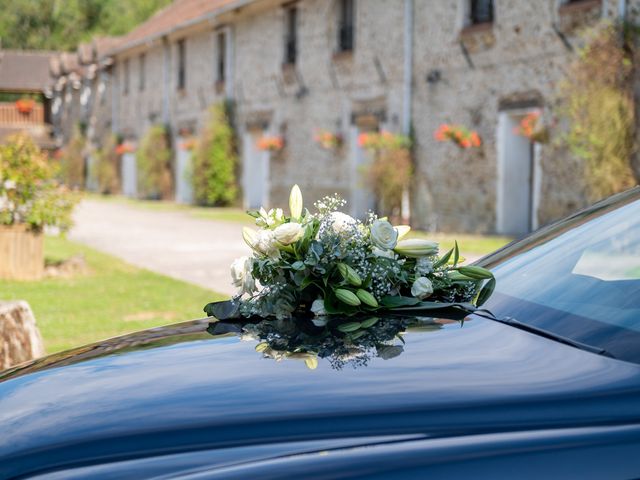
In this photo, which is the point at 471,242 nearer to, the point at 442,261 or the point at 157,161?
the point at 442,261

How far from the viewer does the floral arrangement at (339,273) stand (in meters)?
2.86

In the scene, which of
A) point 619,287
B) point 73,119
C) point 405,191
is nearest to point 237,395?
point 619,287

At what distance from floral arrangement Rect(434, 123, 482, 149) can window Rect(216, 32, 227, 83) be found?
12.0 metres

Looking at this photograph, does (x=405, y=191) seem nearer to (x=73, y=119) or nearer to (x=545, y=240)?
(x=545, y=240)

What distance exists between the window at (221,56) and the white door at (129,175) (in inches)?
332

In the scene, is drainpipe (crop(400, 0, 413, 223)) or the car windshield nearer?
the car windshield

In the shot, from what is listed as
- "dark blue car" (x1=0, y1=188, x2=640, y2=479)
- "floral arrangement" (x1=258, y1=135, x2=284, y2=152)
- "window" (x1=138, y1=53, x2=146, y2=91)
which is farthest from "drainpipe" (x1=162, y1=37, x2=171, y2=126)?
"dark blue car" (x1=0, y1=188, x2=640, y2=479)

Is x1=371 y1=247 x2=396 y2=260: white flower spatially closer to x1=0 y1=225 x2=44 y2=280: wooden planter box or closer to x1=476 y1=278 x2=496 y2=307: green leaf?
x1=476 y1=278 x2=496 y2=307: green leaf

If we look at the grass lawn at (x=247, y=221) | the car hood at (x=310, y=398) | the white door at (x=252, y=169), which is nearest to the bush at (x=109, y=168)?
the grass lawn at (x=247, y=221)

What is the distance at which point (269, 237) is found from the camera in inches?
120

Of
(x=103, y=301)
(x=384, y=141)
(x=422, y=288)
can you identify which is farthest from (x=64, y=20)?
(x=422, y=288)

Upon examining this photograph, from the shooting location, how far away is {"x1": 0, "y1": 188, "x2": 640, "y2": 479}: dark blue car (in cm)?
187

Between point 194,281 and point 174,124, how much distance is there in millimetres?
20881

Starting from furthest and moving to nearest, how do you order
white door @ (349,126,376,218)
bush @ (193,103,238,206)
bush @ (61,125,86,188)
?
bush @ (61,125,86,188) → bush @ (193,103,238,206) → white door @ (349,126,376,218)
